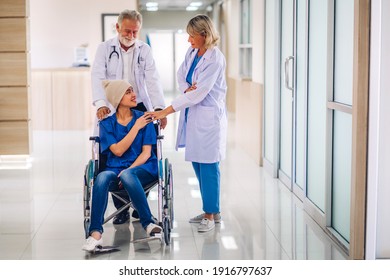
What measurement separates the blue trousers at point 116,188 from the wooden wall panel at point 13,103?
347cm

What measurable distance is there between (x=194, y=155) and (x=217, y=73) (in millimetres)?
533

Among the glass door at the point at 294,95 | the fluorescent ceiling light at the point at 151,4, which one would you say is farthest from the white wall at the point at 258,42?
the fluorescent ceiling light at the point at 151,4

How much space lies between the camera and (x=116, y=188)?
4.12 metres

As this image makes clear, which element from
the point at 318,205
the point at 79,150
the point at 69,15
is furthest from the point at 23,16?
the point at 69,15

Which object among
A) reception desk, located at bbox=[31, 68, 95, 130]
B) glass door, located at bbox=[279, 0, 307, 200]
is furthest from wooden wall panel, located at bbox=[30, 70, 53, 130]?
glass door, located at bbox=[279, 0, 307, 200]

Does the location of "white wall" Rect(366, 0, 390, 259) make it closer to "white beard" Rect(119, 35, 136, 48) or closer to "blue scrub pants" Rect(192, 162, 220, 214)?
"blue scrub pants" Rect(192, 162, 220, 214)

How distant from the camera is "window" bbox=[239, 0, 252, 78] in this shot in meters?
11.4

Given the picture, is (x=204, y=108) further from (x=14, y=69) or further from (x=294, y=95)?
(x=14, y=69)

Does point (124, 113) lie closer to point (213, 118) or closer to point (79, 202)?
point (213, 118)

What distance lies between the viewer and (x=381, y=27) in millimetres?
3514

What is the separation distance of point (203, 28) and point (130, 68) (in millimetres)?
620

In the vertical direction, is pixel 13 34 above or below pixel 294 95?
above

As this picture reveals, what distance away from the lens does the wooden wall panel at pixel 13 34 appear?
7188 millimetres

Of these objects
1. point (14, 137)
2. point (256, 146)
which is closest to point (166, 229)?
point (256, 146)
